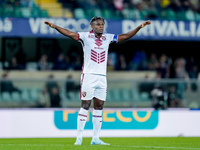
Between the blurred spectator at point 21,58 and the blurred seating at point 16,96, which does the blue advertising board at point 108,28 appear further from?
the blurred seating at point 16,96

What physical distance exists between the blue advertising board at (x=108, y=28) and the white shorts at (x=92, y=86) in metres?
11.6

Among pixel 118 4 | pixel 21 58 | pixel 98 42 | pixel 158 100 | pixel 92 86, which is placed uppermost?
pixel 118 4

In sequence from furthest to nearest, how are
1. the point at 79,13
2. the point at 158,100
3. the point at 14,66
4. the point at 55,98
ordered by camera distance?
the point at 79,13, the point at 14,66, the point at 158,100, the point at 55,98

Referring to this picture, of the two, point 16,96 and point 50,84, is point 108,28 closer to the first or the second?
point 50,84

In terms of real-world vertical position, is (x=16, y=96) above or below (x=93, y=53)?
below

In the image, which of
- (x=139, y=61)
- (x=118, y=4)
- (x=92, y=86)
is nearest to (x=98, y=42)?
(x=92, y=86)

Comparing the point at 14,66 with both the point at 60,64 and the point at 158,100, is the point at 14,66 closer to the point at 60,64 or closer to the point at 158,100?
the point at 60,64

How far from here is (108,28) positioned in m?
21.9

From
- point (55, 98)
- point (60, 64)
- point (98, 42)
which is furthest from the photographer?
point (60, 64)

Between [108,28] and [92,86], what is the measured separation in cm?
1231

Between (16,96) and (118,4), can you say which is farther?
(118,4)

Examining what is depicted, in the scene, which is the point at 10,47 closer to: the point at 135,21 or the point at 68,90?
the point at 135,21

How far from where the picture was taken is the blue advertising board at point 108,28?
69.3 ft

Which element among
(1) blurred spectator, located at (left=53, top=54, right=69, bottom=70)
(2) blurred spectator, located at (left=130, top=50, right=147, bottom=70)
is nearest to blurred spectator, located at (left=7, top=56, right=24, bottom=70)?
(1) blurred spectator, located at (left=53, top=54, right=69, bottom=70)
